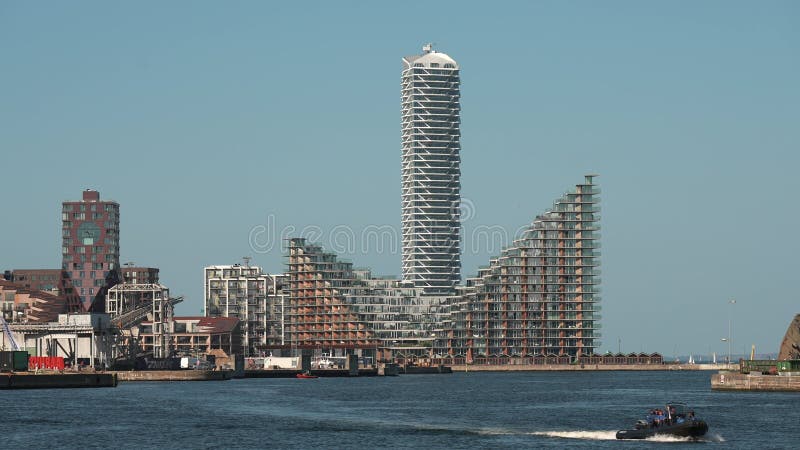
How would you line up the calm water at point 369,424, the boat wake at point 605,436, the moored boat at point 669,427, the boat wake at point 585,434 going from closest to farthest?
the moored boat at point 669,427, the boat wake at point 605,436, the calm water at point 369,424, the boat wake at point 585,434

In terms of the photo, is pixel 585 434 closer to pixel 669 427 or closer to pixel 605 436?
pixel 605 436

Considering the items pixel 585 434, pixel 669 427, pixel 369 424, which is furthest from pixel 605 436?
pixel 369 424

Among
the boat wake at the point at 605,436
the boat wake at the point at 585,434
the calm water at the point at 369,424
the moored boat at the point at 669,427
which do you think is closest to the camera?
the moored boat at the point at 669,427

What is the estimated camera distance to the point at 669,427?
133625mm

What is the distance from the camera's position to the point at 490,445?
132875 millimetres

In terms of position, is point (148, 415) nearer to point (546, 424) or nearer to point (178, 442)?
point (178, 442)

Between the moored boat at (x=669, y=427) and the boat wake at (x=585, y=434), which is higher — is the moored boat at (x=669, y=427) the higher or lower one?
the higher one

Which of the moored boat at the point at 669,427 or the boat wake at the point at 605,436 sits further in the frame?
the boat wake at the point at 605,436

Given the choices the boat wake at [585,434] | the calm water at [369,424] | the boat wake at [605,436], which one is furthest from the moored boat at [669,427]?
the boat wake at [585,434]

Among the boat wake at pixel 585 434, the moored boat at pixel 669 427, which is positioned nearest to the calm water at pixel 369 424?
the boat wake at pixel 585 434

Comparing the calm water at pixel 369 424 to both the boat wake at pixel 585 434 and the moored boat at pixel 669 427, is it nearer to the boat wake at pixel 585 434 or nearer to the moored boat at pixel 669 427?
the boat wake at pixel 585 434

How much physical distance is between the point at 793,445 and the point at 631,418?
1398 inches

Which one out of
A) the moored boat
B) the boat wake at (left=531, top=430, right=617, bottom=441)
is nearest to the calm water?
the boat wake at (left=531, top=430, right=617, bottom=441)

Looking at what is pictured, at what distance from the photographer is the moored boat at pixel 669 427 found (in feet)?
437
